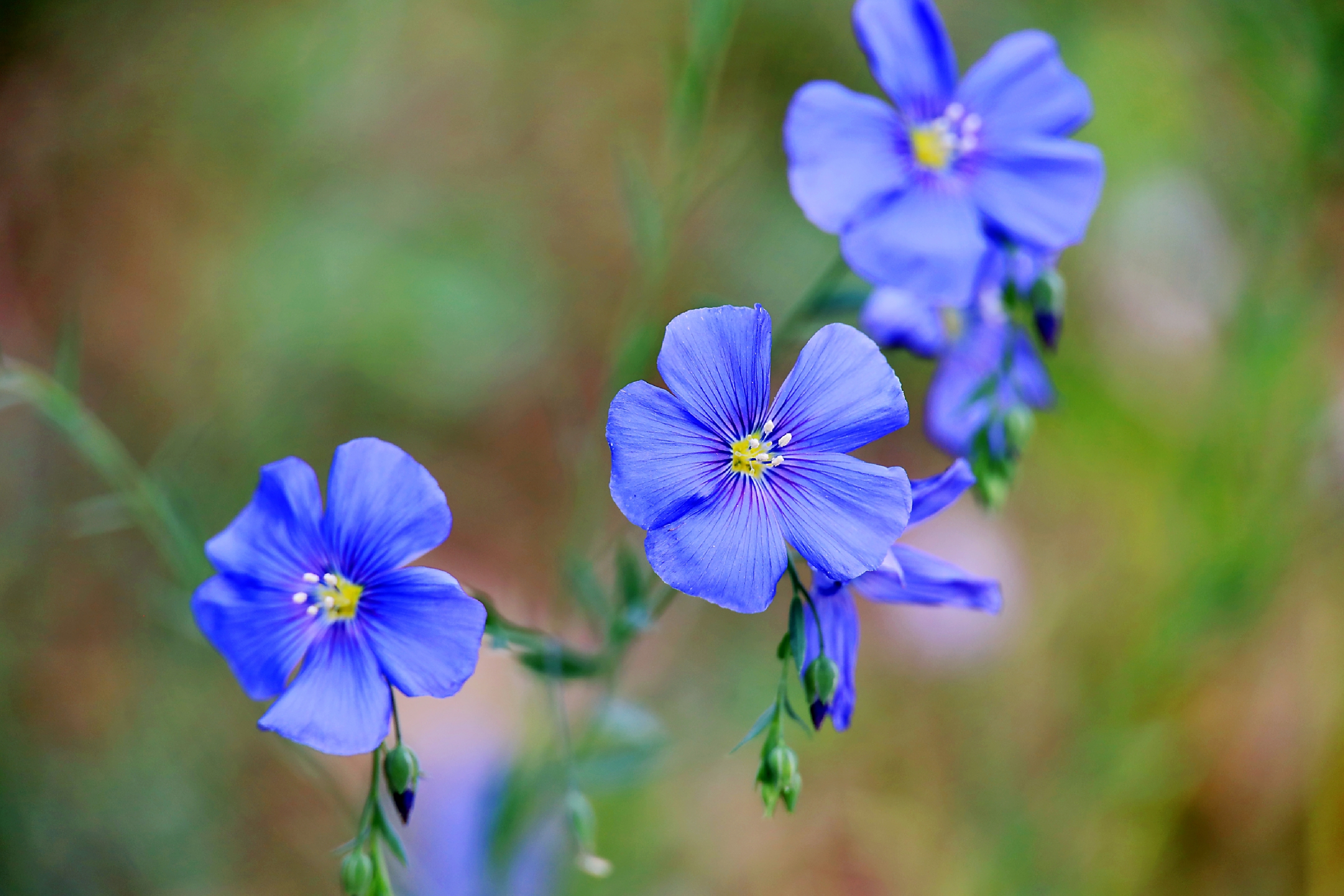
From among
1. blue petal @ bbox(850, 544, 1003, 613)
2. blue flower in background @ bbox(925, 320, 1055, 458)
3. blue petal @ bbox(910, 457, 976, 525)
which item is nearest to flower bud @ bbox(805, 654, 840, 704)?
blue petal @ bbox(850, 544, 1003, 613)

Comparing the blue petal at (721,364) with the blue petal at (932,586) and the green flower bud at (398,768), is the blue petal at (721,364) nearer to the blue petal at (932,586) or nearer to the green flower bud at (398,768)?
the blue petal at (932,586)

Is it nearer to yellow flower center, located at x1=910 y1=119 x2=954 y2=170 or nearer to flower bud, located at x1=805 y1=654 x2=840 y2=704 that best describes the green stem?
flower bud, located at x1=805 y1=654 x2=840 y2=704

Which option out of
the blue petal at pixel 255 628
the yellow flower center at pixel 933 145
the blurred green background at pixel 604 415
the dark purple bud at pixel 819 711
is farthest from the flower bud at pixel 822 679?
the blurred green background at pixel 604 415

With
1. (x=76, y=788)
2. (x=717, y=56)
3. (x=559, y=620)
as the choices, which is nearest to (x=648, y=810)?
(x=559, y=620)

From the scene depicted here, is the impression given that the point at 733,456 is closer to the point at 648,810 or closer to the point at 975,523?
the point at 648,810

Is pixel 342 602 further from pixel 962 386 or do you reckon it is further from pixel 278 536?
pixel 962 386
